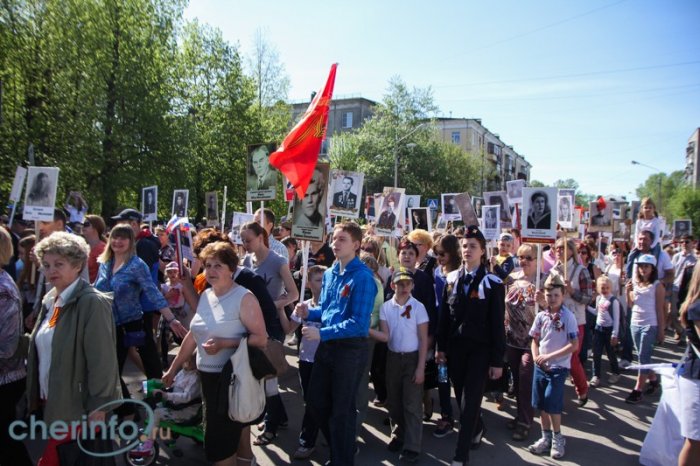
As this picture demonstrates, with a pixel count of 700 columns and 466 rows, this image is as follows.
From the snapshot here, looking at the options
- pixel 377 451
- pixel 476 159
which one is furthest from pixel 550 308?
pixel 476 159

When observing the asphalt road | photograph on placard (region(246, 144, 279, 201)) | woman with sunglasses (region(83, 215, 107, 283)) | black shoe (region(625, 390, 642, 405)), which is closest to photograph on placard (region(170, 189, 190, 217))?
woman with sunglasses (region(83, 215, 107, 283))

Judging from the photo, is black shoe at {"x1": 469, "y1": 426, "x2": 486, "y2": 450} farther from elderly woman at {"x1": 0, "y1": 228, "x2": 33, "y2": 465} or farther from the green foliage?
the green foliage

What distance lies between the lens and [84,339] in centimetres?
308

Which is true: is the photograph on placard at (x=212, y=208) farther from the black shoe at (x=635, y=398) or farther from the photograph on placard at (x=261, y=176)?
the black shoe at (x=635, y=398)

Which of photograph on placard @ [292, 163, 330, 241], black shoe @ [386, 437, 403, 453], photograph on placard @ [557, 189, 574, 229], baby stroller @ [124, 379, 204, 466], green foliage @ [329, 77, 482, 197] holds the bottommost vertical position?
black shoe @ [386, 437, 403, 453]

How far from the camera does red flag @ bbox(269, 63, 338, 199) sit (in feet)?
15.9

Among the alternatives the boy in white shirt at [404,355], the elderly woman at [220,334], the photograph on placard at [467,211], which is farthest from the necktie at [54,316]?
the photograph on placard at [467,211]

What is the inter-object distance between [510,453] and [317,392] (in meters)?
2.23

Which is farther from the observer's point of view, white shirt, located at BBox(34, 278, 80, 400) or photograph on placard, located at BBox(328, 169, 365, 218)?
photograph on placard, located at BBox(328, 169, 365, 218)

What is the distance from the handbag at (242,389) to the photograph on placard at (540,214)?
4.65 m

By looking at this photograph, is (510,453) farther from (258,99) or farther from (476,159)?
(476,159)

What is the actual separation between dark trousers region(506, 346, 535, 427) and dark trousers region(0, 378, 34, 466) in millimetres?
4497

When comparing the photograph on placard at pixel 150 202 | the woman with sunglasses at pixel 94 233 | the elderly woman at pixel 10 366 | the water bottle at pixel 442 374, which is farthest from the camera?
the photograph on placard at pixel 150 202

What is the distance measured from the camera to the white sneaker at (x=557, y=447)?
493 cm
